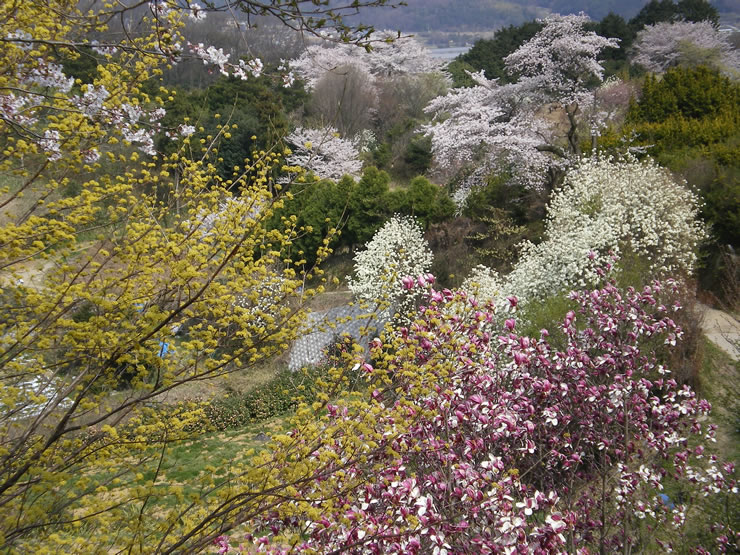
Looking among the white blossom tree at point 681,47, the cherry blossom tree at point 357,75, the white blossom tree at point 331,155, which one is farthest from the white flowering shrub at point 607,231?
the white blossom tree at point 681,47

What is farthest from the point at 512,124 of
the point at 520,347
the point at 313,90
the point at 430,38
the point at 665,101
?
the point at 430,38

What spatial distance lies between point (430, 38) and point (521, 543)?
251ft

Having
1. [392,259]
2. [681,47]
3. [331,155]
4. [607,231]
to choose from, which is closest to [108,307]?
[607,231]

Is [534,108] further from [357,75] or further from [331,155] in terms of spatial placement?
[357,75]

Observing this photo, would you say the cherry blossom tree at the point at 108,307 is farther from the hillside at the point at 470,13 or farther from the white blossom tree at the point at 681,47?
the hillside at the point at 470,13

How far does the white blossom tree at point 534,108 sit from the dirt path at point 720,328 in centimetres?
466

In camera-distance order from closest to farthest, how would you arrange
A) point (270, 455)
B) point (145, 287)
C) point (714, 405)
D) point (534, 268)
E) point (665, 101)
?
point (270, 455) < point (145, 287) < point (714, 405) < point (534, 268) < point (665, 101)

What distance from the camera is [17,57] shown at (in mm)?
2762

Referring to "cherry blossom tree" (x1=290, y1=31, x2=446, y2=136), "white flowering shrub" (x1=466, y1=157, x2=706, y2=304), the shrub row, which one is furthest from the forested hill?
the shrub row

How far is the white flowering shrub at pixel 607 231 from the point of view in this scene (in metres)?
8.41

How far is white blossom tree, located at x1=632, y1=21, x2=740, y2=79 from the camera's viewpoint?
24.4 metres

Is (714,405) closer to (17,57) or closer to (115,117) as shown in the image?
(115,117)

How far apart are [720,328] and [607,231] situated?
228 cm

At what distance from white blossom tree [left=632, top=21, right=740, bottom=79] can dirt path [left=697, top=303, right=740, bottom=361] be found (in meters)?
18.9
